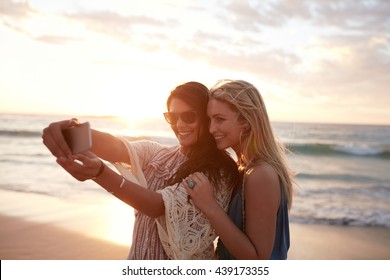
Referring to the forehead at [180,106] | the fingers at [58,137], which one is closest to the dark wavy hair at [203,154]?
the forehead at [180,106]

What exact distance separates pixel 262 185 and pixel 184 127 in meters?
0.63

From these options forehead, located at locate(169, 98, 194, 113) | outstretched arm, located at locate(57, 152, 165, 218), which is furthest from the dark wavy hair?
outstretched arm, located at locate(57, 152, 165, 218)

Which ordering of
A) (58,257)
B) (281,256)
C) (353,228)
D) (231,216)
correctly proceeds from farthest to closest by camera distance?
(353,228), (58,257), (281,256), (231,216)

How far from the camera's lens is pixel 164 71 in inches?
442

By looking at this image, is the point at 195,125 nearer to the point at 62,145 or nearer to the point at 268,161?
the point at 268,161

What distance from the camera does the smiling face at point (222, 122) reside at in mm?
2889

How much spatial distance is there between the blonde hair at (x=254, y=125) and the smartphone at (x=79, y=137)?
107 centimetres

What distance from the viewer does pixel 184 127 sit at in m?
2.94

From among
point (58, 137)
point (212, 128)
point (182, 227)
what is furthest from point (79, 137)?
point (212, 128)

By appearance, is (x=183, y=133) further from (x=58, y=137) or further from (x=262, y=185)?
(x=58, y=137)

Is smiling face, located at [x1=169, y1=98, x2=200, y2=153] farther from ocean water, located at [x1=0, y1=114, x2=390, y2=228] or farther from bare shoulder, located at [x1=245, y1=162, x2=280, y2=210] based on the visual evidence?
ocean water, located at [x1=0, y1=114, x2=390, y2=228]

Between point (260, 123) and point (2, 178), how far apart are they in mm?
10598
